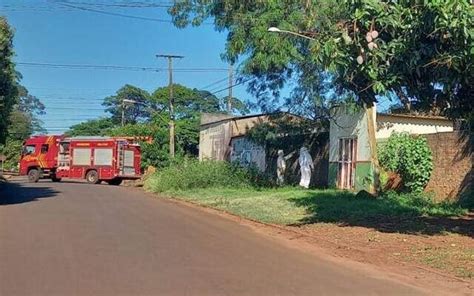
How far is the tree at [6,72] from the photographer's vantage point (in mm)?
20741

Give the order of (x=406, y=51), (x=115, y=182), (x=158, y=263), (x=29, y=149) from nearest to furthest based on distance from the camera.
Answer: (x=158, y=263) → (x=406, y=51) → (x=115, y=182) → (x=29, y=149)

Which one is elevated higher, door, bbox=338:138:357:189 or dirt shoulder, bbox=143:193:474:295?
door, bbox=338:138:357:189

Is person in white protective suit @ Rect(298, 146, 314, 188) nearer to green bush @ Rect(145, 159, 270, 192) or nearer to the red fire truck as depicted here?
green bush @ Rect(145, 159, 270, 192)

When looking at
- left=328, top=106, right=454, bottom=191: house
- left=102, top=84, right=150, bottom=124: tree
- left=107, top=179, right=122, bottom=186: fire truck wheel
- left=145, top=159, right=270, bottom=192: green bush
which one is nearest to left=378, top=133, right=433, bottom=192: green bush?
left=328, top=106, right=454, bottom=191: house

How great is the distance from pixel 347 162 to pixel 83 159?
22.5 m

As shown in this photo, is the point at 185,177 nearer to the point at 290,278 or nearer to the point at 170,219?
the point at 170,219

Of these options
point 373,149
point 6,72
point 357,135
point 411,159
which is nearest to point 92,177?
point 6,72

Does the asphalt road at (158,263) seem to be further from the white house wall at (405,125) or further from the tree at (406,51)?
the white house wall at (405,125)

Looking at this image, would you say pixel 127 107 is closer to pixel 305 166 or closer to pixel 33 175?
pixel 33 175

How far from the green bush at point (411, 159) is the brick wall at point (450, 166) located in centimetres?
22

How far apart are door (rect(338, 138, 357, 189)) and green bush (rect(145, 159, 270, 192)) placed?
14.2 feet

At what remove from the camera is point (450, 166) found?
66.6 feet

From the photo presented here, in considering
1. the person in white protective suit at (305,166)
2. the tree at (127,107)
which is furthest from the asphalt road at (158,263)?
the tree at (127,107)

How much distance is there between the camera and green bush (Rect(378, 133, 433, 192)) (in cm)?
2131
